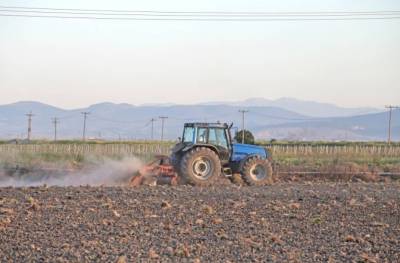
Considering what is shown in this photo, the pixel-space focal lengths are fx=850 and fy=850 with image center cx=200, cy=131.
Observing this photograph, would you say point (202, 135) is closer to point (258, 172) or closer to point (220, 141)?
point (220, 141)

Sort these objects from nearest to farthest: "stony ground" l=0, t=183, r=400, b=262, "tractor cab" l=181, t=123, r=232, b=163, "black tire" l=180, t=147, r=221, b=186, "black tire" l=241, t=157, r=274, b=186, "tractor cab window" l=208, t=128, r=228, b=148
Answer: "stony ground" l=0, t=183, r=400, b=262 → "black tire" l=180, t=147, r=221, b=186 → "tractor cab" l=181, t=123, r=232, b=163 → "tractor cab window" l=208, t=128, r=228, b=148 → "black tire" l=241, t=157, r=274, b=186

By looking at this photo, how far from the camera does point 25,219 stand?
18.0 m

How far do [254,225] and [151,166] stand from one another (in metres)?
10.9

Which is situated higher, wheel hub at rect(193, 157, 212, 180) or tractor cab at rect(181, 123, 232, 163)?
tractor cab at rect(181, 123, 232, 163)

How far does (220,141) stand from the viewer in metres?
27.4

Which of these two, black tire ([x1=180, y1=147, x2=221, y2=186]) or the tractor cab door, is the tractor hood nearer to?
the tractor cab door

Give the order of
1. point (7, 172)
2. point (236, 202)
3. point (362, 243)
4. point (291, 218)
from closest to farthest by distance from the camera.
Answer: point (362, 243) → point (291, 218) → point (236, 202) → point (7, 172)

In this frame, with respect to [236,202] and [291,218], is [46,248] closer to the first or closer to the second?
[291,218]

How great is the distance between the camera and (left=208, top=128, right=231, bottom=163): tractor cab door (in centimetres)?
2727

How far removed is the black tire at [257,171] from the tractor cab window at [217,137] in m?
0.96

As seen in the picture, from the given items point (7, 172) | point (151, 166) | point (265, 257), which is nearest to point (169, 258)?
point (265, 257)

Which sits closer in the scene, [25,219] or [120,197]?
[25,219]

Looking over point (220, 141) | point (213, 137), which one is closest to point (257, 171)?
point (220, 141)

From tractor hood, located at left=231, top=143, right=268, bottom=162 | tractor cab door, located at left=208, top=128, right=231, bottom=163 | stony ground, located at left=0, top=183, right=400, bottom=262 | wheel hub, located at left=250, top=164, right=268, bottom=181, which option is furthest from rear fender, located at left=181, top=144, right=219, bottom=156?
stony ground, located at left=0, top=183, right=400, bottom=262
